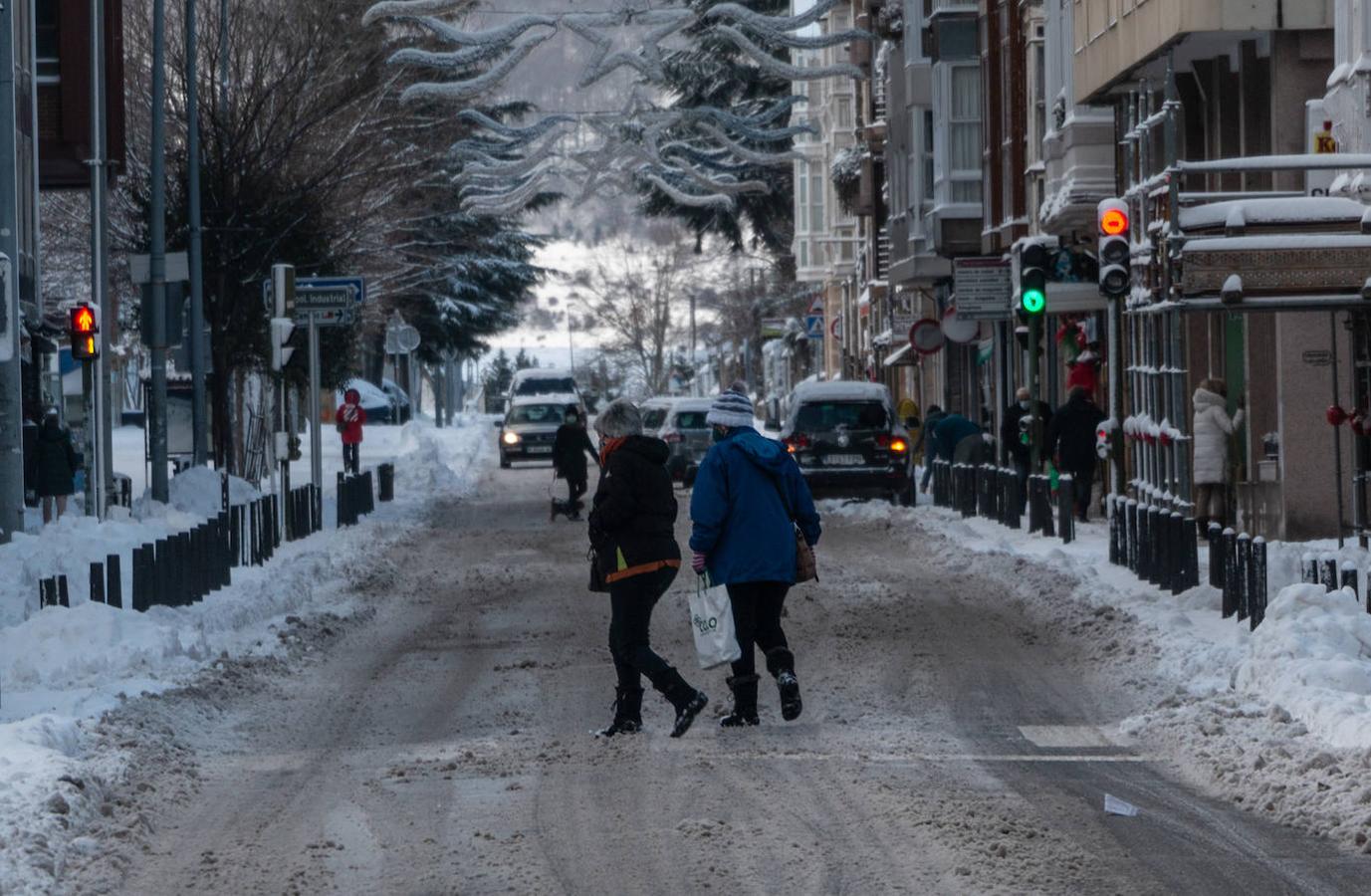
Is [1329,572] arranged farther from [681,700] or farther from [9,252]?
[9,252]

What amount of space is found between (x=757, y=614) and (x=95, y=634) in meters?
4.68

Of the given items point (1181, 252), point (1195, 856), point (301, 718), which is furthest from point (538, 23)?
point (1195, 856)

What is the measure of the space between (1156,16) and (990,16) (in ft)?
53.2

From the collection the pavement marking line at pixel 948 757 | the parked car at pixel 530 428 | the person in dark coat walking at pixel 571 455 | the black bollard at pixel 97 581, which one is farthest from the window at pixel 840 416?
the pavement marking line at pixel 948 757

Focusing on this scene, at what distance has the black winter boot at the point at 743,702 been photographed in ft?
38.8

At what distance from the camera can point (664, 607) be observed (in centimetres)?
1898

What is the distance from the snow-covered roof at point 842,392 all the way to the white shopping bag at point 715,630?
22.5 meters

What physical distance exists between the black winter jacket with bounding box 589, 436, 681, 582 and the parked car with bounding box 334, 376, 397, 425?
7352 cm

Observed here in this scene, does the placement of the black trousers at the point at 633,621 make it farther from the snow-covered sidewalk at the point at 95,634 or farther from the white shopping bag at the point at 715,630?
the snow-covered sidewalk at the point at 95,634

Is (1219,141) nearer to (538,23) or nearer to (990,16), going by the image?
(538,23)

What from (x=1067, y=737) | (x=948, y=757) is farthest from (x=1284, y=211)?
(x=948, y=757)

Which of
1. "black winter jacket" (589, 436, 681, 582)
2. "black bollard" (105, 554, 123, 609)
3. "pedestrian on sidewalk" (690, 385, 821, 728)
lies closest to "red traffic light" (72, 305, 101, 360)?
"black bollard" (105, 554, 123, 609)

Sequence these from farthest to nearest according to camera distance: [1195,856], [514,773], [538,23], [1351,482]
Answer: [538,23]
[1351,482]
[514,773]
[1195,856]

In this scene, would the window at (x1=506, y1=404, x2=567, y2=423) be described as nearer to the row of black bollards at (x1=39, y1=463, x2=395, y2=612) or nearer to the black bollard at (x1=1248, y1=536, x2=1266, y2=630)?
the row of black bollards at (x1=39, y1=463, x2=395, y2=612)
